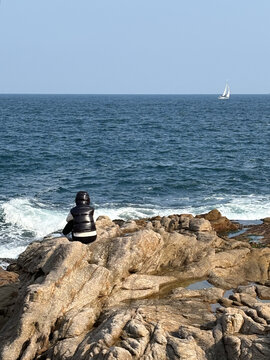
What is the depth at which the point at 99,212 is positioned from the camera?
32.8 m

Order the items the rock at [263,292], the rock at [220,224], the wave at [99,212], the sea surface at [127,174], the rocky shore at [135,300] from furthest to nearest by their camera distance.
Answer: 1. the sea surface at [127,174]
2. the wave at [99,212]
3. the rock at [220,224]
4. the rock at [263,292]
5. the rocky shore at [135,300]

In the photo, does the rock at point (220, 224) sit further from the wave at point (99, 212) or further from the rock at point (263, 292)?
the rock at point (263, 292)

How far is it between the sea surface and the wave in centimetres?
5

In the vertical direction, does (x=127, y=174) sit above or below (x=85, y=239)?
below

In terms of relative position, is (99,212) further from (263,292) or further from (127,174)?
(263,292)

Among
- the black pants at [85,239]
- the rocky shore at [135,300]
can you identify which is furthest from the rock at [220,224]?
the black pants at [85,239]

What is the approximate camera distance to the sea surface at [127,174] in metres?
32.6

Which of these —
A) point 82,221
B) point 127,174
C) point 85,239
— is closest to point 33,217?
point 127,174

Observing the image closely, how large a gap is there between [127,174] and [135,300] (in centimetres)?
3143

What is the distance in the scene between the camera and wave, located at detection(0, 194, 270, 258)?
2903cm

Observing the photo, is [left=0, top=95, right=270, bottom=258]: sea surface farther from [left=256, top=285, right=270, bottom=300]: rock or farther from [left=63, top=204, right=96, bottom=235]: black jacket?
[left=256, top=285, right=270, bottom=300]: rock

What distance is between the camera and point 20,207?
33719 millimetres

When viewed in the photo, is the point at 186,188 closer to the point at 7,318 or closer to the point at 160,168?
the point at 160,168

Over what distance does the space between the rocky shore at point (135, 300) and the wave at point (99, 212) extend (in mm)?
9785
